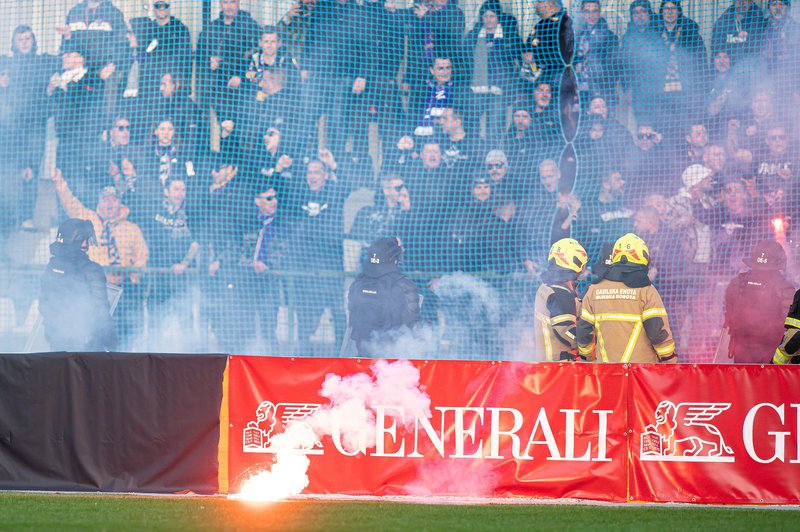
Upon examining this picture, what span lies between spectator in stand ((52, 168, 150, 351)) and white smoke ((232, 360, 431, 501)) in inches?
203

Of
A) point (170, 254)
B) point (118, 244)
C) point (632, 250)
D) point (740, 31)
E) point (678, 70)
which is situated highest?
point (740, 31)

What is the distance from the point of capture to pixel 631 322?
9.56m

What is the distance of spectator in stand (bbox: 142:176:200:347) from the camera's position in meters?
12.9

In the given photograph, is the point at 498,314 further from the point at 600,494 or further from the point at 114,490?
the point at 114,490

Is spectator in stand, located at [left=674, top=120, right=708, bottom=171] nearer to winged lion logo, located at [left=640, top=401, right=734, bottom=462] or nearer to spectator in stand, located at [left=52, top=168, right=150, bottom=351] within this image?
winged lion logo, located at [left=640, top=401, right=734, bottom=462]

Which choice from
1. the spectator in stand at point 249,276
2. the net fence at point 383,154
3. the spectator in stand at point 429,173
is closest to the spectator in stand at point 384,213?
the net fence at point 383,154

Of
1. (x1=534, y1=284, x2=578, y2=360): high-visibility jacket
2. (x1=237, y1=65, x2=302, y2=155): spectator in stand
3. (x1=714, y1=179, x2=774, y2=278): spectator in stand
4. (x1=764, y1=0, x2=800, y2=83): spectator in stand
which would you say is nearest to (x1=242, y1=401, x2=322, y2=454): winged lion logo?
(x1=534, y1=284, x2=578, y2=360): high-visibility jacket

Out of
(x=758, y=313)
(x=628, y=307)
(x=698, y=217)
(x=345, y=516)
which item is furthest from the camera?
(x=698, y=217)

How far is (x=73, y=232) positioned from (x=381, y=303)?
3.36 meters

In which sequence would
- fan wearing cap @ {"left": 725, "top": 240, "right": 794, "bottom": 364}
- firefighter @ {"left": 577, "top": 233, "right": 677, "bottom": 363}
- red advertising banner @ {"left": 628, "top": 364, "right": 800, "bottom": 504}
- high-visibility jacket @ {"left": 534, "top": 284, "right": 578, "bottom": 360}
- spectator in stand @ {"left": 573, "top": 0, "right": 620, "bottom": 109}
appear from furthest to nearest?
spectator in stand @ {"left": 573, "top": 0, "right": 620, "bottom": 109} → fan wearing cap @ {"left": 725, "top": 240, "right": 794, "bottom": 364} → high-visibility jacket @ {"left": 534, "top": 284, "right": 578, "bottom": 360} → firefighter @ {"left": 577, "top": 233, "right": 677, "bottom": 363} → red advertising banner @ {"left": 628, "top": 364, "right": 800, "bottom": 504}

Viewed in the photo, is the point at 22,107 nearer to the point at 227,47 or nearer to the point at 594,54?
the point at 227,47

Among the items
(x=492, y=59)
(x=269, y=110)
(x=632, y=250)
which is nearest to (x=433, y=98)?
(x=492, y=59)

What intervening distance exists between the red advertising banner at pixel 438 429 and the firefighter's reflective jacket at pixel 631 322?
1263 mm

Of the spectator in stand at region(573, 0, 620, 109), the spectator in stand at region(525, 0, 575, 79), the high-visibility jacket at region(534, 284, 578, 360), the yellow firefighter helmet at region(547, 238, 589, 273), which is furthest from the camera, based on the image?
the spectator in stand at region(573, 0, 620, 109)
